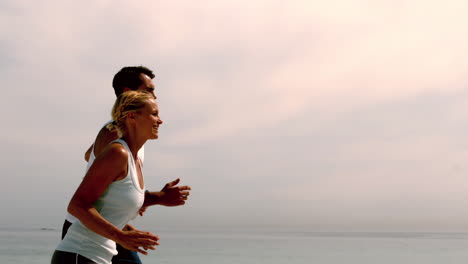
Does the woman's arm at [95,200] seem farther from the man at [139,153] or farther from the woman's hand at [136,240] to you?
the man at [139,153]

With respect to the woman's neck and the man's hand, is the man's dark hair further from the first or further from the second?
the woman's neck

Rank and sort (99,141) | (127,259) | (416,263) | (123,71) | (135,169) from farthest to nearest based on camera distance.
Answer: (416,263), (123,71), (127,259), (99,141), (135,169)

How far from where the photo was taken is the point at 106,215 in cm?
254

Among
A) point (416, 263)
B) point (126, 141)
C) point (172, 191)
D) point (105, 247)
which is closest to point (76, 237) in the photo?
point (105, 247)

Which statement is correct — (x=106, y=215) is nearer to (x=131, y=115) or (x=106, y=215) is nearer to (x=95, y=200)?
(x=95, y=200)

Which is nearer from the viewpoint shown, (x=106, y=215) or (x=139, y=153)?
(x=106, y=215)

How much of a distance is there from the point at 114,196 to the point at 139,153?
78cm

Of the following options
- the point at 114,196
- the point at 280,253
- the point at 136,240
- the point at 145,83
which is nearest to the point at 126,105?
the point at 114,196

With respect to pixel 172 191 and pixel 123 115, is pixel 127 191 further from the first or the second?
pixel 172 191

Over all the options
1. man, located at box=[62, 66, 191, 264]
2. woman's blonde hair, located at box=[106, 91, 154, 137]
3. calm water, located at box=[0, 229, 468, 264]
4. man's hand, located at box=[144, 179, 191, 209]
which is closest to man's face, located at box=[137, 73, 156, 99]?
man, located at box=[62, 66, 191, 264]

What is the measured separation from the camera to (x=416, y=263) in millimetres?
30062

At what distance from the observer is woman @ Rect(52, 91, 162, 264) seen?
2439mm

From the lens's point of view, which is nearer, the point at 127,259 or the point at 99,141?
the point at 99,141

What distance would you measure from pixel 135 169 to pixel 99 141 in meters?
0.70
